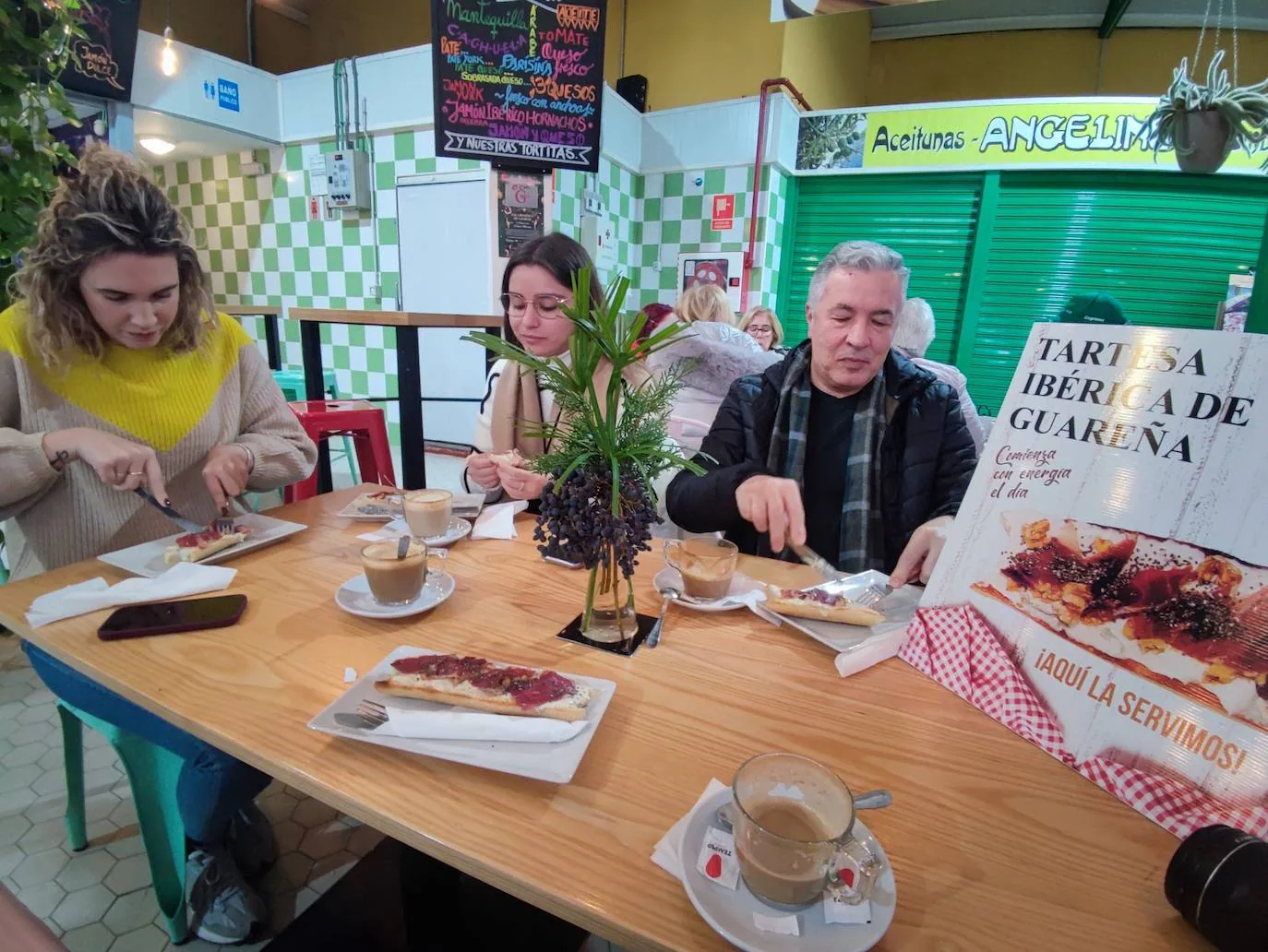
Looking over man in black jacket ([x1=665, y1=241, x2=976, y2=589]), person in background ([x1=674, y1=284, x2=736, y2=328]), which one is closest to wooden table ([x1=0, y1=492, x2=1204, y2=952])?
man in black jacket ([x1=665, y1=241, x2=976, y2=589])

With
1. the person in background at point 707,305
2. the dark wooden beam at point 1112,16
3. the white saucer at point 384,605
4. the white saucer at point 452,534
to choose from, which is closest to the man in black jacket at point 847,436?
the white saucer at point 452,534

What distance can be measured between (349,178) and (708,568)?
5.04 m

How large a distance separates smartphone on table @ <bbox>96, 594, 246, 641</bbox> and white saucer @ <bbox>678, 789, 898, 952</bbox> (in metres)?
0.85

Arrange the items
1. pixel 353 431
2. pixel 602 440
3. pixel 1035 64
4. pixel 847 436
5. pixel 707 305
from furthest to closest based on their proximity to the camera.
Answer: pixel 1035 64
pixel 707 305
pixel 353 431
pixel 847 436
pixel 602 440

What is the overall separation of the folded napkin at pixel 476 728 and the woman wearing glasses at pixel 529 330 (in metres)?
1.01

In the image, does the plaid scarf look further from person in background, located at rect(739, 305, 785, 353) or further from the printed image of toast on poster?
person in background, located at rect(739, 305, 785, 353)

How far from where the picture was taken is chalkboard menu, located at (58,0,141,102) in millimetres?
3756

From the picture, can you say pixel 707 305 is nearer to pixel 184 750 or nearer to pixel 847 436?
pixel 847 436

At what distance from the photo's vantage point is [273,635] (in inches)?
39.1

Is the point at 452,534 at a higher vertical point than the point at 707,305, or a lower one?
lower

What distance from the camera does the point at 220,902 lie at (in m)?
1.35

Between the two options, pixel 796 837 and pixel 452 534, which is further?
pixel 452 534

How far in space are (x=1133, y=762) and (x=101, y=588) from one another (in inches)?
61.5

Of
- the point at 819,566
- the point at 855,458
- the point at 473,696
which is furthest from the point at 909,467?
the point at 473,696
